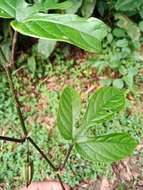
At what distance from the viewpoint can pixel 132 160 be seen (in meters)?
2.04

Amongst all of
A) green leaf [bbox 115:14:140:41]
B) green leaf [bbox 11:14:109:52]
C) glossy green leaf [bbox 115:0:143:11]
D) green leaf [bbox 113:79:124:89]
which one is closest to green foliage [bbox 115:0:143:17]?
glossy green leaf [bbox 115:0:143:11]

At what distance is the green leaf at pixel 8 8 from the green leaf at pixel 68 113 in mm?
243

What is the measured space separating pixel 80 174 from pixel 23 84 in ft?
2.26

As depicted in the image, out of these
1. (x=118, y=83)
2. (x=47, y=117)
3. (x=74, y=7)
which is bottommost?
(x=47, y=117)

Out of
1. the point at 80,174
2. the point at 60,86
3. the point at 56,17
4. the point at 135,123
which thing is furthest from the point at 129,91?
the point at 56,17

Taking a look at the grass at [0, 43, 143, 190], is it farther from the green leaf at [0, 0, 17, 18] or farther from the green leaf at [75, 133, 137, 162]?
the green leaf at [0, 0, 17, 18]

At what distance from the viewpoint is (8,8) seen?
0.60 meters

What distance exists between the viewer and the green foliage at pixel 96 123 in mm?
774

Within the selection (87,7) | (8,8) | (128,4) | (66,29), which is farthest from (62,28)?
(87,7)

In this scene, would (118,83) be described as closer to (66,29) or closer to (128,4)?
(128,4)

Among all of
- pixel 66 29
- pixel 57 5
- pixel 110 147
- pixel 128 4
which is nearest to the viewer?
pixel 66 29

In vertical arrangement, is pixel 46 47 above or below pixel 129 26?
below

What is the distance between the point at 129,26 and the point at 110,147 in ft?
5.45

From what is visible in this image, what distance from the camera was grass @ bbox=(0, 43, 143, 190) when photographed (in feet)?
6.64
